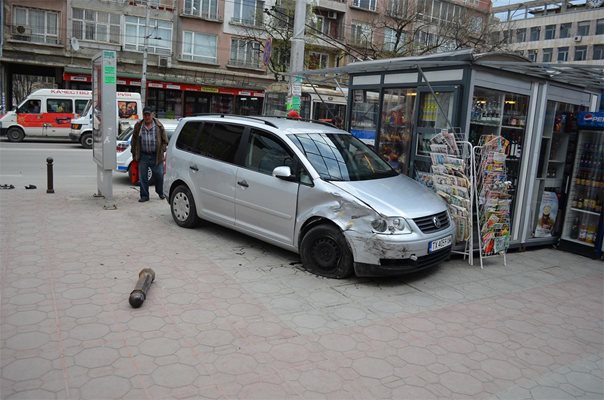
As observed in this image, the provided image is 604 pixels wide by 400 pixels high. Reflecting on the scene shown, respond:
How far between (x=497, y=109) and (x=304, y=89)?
12193 millimetres

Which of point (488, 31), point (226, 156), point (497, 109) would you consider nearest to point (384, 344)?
point (226, 156)

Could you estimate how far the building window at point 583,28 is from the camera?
56.8 meters

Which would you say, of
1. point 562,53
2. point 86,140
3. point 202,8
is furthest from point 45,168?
point 562,53

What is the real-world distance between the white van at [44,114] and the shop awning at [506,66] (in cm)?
1758

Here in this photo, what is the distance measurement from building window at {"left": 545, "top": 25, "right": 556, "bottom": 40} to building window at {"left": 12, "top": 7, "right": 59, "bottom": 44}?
56.9 metres

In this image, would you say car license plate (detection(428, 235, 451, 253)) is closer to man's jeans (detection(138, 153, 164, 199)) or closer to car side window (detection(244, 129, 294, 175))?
car side window (detection(244, 129, 294, 175))

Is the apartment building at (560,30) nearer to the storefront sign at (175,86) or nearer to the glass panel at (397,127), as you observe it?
the storefront sign at (175,86)

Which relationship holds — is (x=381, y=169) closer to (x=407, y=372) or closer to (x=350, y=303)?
(x=350, y=303)

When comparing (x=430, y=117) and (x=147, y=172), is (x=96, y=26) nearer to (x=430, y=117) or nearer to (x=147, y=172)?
(x=147, y=172)

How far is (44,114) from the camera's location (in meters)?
21.3

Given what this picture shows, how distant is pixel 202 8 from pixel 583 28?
47.5 metres

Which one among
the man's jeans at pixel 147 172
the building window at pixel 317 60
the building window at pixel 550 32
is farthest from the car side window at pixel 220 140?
the building window at pixel 550 32

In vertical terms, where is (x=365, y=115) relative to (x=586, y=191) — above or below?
above

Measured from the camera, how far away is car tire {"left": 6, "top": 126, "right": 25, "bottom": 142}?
826 inches
